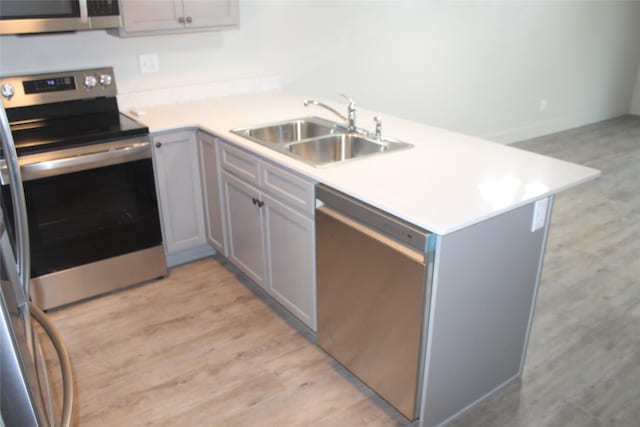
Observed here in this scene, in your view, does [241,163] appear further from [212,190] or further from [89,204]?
[89,204]

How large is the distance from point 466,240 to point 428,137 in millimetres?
968

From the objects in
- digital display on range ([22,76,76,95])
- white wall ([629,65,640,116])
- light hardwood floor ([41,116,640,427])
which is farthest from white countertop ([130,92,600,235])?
white wall ([629,65,640,116])

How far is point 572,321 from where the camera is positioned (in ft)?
8.98

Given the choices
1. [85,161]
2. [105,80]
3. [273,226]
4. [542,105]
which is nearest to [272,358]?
[273,226]

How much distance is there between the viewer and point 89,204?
8.84 ft

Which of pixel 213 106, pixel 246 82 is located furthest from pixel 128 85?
pixel 246 82

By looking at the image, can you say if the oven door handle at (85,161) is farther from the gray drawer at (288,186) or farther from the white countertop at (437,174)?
the gray drawer at (288,186)

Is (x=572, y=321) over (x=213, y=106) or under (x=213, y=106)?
under

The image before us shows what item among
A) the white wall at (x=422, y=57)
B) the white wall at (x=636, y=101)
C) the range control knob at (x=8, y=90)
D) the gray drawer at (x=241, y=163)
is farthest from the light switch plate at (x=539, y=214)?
the white wall at (x=636, y=101)

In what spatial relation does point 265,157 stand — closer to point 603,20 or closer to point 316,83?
point 316,83

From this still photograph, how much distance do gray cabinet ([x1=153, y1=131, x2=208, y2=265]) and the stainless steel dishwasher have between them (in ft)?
3.74

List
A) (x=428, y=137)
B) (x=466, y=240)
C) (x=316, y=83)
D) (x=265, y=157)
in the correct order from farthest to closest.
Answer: (x=316, y=83) < (x=428, y=137) < (x=265, y=157) < (x=466, y=240)

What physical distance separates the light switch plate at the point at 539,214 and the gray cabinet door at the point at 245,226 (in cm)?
125

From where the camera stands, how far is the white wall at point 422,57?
3281 millimetres
